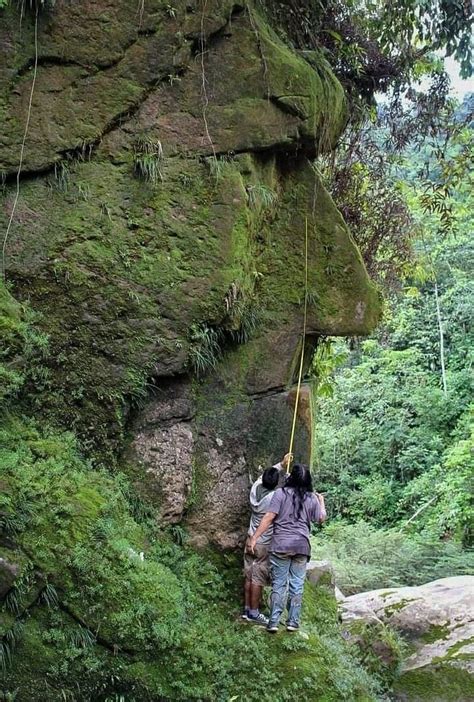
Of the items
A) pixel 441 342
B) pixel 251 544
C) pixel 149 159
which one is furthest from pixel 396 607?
pixel 441 342

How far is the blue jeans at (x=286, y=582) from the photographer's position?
240 inches

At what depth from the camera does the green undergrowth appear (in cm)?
486

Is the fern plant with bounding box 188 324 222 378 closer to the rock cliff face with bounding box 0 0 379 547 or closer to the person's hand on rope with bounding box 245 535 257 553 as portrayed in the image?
the rock cliff face with bounding box 0 0 379 547

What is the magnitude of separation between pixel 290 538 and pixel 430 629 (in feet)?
11.8

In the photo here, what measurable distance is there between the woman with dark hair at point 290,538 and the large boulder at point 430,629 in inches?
94.3

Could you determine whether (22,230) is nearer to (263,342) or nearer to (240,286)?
(240,286)

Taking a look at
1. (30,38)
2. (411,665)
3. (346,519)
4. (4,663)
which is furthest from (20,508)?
(346,519)

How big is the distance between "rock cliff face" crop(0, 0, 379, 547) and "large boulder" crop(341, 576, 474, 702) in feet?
9.61

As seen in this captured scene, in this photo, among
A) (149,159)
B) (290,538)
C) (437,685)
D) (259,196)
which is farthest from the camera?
(437,685)

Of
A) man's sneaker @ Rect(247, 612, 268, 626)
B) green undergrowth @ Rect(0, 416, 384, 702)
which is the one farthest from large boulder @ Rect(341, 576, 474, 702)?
man's sneaker @ Rect(247, 612, 268, 626)

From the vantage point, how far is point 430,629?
8.49 m

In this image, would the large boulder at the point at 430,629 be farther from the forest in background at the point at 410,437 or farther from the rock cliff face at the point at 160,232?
the forest in background at the point at 410,437

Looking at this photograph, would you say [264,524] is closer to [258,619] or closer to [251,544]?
[251,544]

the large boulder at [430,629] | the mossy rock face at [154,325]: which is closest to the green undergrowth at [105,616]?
the mossy rock face at [154,325]
